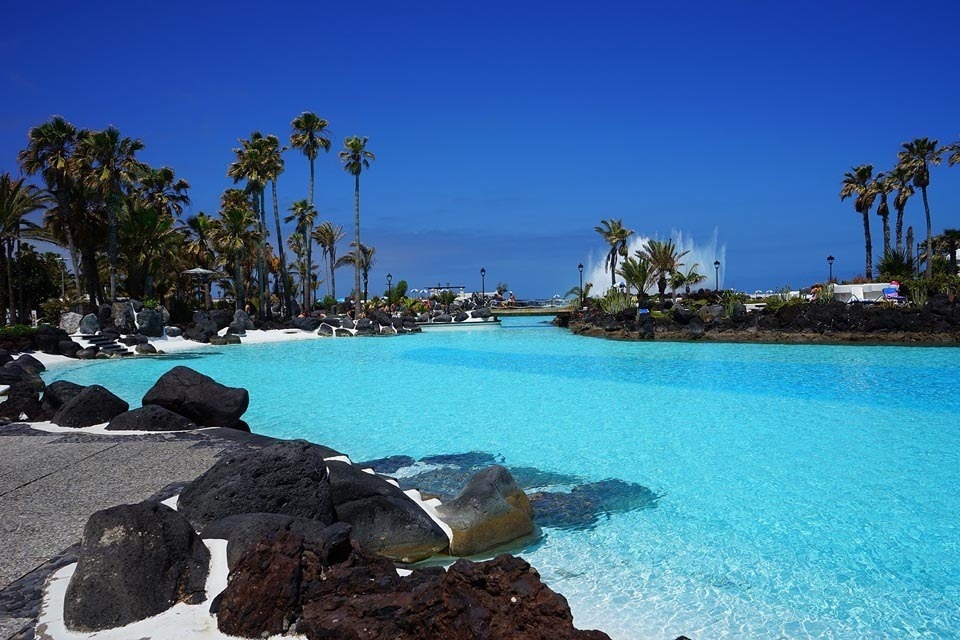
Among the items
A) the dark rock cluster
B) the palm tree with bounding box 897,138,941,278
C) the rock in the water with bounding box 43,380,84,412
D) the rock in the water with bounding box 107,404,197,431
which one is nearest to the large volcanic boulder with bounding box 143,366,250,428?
the rock in the water with bounding box 107,404,197,431

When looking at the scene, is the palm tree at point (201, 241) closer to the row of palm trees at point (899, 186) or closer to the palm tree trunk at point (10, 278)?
the palm tree trunk at point (10, 278)

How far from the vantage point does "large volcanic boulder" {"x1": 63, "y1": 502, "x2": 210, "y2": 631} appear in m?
3.51

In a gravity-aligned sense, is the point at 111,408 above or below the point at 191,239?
below

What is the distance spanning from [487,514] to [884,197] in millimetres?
54737

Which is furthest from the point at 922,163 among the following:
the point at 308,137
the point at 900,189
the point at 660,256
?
the point at 308,137

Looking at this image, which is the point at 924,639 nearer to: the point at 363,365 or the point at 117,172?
the point at 363,365

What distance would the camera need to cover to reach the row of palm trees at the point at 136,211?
34.6 metres

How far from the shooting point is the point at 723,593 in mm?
5031

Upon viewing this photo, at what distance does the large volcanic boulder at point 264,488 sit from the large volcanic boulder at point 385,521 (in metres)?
0.32

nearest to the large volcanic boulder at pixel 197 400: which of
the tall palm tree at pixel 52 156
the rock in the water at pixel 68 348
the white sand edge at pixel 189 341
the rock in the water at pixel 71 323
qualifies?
the white sand edge at pixel 189 341

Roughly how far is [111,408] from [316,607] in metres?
7.36

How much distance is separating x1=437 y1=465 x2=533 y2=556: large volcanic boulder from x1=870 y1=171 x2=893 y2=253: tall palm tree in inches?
2019

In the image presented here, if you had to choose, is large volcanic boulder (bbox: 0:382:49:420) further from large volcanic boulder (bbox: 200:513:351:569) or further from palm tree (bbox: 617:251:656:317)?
palm tree (bbox: 617:251:656:317)

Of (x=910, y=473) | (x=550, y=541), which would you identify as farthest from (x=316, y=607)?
(x=910, y=473)
